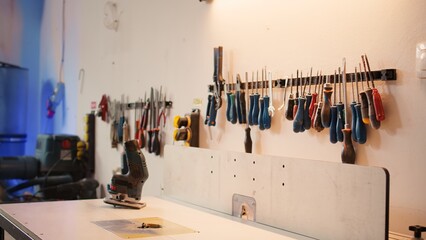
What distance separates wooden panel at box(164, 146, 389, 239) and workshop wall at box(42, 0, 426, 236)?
18 centimetres

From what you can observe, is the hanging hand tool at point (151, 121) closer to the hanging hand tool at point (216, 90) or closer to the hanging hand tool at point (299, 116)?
the hanging hand tool at point (216, 90)

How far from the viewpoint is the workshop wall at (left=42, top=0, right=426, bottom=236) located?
1.48 meters

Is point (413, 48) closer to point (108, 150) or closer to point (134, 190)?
point (134, 190)

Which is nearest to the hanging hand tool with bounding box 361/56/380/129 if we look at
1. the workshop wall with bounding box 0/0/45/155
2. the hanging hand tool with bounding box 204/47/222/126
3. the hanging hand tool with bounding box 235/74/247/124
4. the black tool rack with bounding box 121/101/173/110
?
the hanging hand tool with bounding box 235/74/247/124

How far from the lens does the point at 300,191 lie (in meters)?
1.60

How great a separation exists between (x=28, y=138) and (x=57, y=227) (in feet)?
11.1

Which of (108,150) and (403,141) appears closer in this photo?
(403,141)

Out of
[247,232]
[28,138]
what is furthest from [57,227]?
[28,138]

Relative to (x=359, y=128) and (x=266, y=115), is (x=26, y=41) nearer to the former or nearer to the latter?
(x=266, y=115)

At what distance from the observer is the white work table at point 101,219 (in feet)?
5.02

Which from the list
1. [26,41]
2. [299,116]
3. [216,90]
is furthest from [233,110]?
[26,41]

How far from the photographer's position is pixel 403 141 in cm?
149

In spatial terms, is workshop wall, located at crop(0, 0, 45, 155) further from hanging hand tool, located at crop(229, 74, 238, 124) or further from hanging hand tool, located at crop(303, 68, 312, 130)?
hanging hand tool, located at crop(303, 68, 312, 130)

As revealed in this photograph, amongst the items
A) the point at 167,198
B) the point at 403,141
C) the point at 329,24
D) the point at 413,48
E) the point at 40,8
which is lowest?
the point at 167,198
